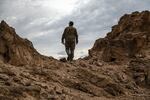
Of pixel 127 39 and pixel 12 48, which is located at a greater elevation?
pixel 127 39

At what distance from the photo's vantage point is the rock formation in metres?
14.0

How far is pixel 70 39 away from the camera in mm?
20406

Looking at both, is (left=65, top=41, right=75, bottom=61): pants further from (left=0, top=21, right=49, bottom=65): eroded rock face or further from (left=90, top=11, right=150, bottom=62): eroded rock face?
(left=0, top=21, right=49, bottom=65): eroded rock face

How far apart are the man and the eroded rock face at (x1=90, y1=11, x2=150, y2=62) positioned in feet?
7.81

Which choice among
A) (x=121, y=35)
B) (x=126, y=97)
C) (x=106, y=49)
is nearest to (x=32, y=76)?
(x=126, y=97)

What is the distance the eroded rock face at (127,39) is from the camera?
73.7 ft

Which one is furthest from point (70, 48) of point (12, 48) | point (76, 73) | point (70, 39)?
point (12, 48)

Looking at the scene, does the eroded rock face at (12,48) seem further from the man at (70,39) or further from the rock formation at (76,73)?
the man at (70,39)

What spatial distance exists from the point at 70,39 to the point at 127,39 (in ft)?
13.6

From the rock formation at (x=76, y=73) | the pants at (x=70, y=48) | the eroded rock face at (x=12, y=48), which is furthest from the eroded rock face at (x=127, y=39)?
the eroded rock face at (x=12, y=48)

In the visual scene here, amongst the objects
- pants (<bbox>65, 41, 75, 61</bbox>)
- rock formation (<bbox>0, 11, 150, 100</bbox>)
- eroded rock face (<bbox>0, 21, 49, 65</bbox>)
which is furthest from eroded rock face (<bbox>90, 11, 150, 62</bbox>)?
eroded rock face (<bbox>0, 21, 49, 65</bbox>)

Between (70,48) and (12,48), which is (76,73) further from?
(70,48)

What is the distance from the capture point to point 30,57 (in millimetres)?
17125

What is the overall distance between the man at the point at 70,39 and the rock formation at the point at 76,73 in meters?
1.12
